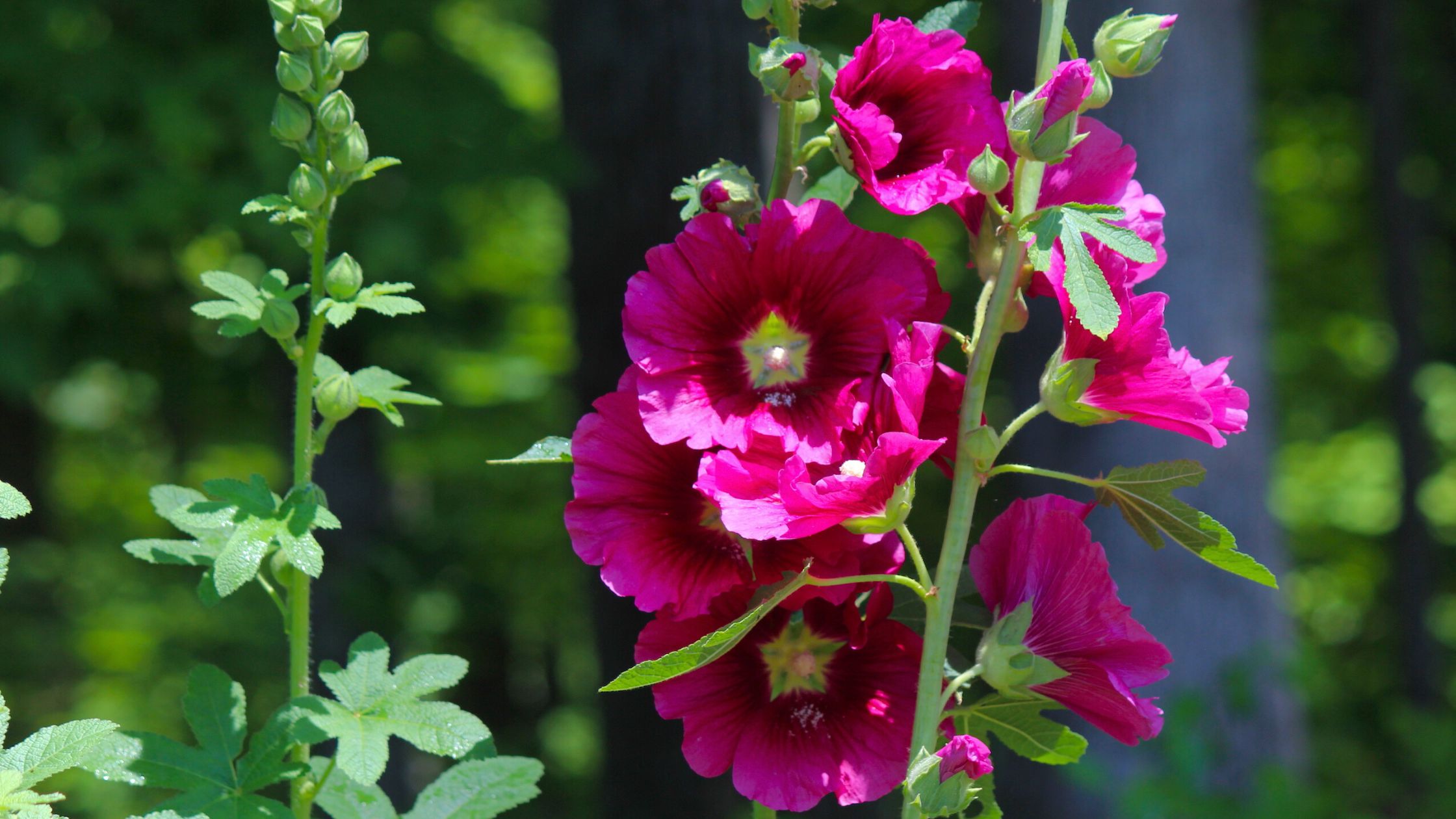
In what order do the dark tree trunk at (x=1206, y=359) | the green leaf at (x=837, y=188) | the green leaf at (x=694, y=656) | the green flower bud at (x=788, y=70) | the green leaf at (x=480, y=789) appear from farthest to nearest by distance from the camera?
the dark tree trunk at (x=1206, y=359) → the green leaf at (x=837, y=188) → the green leaf at (x=480, y=789) → the green flower bud at (x=788, y=70) → the green leaf at (x=694, y=656)

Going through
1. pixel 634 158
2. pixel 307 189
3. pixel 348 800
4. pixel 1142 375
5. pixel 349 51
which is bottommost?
pixel 348 800

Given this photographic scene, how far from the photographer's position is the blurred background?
405cm

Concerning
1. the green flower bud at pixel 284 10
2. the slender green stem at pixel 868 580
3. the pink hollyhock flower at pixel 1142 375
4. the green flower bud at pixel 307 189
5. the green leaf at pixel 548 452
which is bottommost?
the slender green stem at pixel 868 580

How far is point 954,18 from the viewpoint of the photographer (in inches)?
37.5

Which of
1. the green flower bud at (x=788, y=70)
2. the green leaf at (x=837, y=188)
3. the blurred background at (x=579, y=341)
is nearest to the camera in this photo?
the green flower bud at (x=788, y=70)

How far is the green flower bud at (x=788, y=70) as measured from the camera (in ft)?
2.68

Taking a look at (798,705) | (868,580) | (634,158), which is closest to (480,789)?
(798,705)

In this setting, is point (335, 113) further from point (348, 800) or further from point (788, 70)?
point (348, 800)

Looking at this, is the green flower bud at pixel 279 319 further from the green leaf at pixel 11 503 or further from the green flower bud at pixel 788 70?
the green flower bud at pixel 788 70

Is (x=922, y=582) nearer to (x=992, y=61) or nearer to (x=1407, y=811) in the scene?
(x=992, y=61)

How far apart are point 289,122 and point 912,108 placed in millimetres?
418

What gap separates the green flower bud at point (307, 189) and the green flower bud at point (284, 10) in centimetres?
10

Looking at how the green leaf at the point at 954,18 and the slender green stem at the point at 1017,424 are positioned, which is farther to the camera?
the green leaf at the point at 954,18

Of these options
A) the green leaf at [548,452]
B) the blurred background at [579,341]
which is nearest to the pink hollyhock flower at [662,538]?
the green leaf at [548,452]
